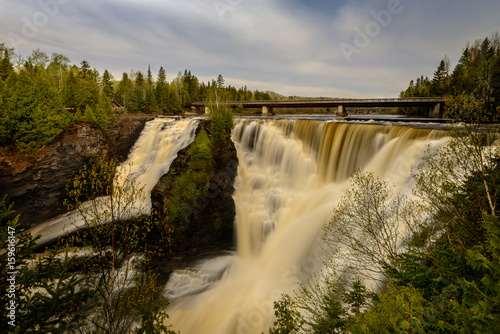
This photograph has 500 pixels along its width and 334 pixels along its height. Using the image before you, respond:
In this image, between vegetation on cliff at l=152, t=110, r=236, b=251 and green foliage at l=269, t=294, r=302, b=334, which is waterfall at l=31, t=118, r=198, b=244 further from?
green foliage at l=269, t=294, r=302, b=334

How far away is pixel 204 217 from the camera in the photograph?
81.3ft

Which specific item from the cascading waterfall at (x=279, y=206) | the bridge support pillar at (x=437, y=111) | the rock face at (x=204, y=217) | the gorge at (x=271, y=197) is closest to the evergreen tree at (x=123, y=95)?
the gorge at (x=271, y=197)

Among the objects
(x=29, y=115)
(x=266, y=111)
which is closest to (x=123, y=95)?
(x=266, y=111)

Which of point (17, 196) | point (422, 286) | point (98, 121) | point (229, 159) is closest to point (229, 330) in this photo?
point (422, 286)

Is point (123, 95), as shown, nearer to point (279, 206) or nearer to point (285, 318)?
point (279, 206)

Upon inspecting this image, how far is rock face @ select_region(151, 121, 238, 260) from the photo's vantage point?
909 inches

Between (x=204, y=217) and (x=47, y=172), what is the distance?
20265mm

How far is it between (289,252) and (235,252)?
5985mm

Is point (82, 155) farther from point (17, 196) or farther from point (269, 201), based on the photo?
point (269, 201)

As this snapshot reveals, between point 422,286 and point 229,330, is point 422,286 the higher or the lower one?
the higher one

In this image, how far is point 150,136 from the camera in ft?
125

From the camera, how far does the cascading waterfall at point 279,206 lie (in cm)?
1673

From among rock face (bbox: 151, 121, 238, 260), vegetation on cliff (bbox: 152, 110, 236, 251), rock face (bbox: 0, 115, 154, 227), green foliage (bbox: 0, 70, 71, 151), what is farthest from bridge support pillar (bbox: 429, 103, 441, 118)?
green foliage (bbox: 0, 70, 71, 151)

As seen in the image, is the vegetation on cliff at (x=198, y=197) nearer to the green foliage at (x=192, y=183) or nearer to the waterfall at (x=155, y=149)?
the green foliage at (x=192, y=183)
